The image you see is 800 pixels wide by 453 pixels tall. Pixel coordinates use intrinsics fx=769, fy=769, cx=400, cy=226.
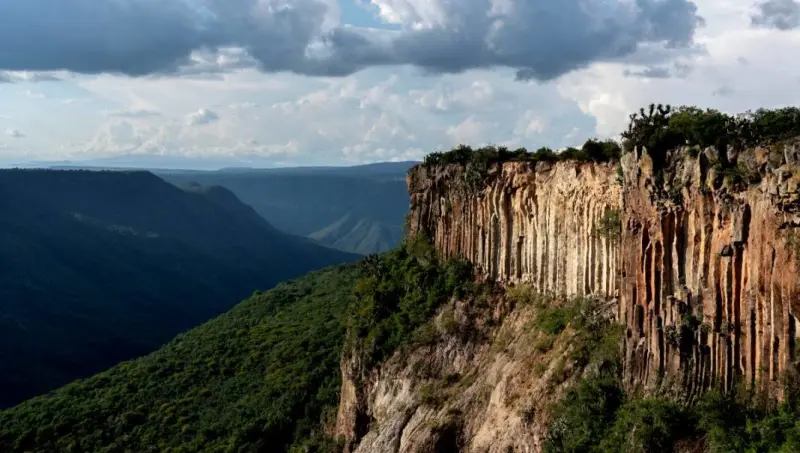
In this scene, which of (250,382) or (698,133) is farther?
(250,382)

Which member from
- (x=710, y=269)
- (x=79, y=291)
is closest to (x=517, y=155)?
(x=710, y=269)

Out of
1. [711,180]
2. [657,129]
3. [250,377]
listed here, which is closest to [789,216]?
[711,180]

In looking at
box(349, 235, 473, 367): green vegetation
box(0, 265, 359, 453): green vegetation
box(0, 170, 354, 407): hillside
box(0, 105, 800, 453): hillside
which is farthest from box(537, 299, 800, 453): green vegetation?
box(0, 170, 354, 407): hillside

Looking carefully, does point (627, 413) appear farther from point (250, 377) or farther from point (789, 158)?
point (250, 377)

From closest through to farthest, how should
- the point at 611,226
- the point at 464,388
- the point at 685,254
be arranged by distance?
the point at 685,254, the point at 611,226, the point at 464,388

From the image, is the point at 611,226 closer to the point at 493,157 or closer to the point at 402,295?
the point at 493,157

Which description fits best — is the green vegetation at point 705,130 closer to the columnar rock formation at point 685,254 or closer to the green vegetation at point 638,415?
the columnar rock formation at point 685,254

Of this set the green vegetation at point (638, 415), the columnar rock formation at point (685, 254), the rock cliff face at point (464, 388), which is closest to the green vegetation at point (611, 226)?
the columnar rock formation at point (685, 254)
